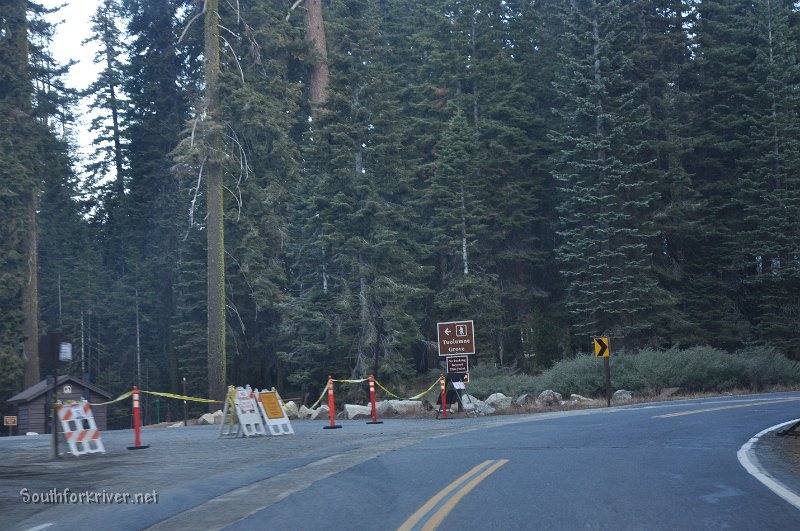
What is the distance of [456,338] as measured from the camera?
2698 centimetres

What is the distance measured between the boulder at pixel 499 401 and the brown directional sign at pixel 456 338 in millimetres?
2951

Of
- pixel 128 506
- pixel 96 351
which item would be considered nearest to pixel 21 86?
pixel 96 351

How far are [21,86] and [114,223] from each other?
693 inches

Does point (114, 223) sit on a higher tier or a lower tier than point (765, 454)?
higher

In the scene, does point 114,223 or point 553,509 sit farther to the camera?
point 114,223

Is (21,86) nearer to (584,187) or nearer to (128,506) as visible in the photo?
(584,187)

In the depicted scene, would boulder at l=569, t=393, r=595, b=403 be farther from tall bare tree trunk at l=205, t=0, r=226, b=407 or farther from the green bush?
tall bare tree trunk at l=205, t=0, r=226, b=407

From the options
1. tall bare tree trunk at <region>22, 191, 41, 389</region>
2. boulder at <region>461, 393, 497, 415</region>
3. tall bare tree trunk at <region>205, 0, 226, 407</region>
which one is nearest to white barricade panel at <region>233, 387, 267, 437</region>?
boulder at <region>461, 393, 497, 415</region>

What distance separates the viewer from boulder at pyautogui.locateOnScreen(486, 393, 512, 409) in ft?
94.3

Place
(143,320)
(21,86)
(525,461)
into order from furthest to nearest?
(143,320) < (21,86) < (525,461)

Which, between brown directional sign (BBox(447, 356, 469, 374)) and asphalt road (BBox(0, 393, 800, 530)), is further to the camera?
brown directional sign (BBox(447, 356, 469, 374))

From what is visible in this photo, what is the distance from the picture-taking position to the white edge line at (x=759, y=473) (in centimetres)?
982

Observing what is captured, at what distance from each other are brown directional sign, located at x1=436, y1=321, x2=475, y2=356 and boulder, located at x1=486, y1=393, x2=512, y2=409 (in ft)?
9.68

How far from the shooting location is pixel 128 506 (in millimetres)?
11359
